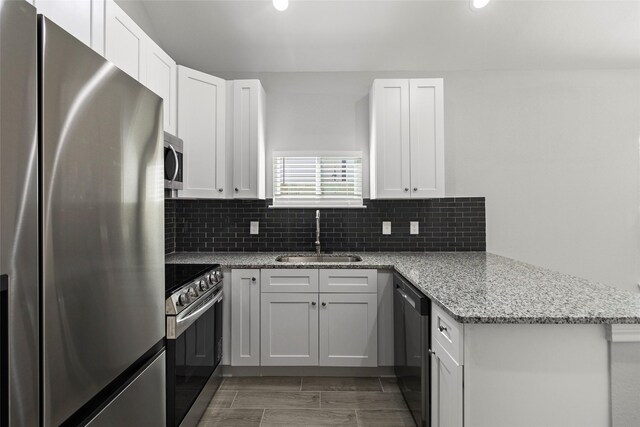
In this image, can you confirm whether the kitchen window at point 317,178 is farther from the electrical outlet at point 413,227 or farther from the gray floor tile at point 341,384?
the gray floor tile at point 341,384

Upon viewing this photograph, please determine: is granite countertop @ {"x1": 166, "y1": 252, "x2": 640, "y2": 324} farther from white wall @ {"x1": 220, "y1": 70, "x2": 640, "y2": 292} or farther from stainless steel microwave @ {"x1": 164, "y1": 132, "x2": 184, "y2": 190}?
white wall @ {"x1": 220, "y1": 70, "x2": 640, "y2": 292}

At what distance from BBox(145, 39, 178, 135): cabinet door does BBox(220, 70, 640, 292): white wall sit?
0.88 meters

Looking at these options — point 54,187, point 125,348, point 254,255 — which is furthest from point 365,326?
point 54,187

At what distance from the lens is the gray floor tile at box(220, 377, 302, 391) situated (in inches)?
101

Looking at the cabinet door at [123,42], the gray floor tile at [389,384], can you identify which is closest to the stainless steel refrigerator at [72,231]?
the cabinet door at [123,42]

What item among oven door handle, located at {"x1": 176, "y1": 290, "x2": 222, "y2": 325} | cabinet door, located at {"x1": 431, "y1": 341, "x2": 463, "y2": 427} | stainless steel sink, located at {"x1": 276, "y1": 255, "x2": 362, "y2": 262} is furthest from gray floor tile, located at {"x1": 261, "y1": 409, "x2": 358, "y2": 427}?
stainless steel sink, located at {"x1": 276, "y1": 255, "x2": 362, "y2": 262}

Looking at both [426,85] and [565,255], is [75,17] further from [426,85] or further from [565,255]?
[565,255]

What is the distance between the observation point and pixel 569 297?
1540 mm

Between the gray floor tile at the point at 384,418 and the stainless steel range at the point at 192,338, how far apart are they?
39.1 inches

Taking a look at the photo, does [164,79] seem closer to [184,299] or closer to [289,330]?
[184,299]

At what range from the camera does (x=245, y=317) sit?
8.74 ft

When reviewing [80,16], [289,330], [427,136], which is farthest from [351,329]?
[80,16]

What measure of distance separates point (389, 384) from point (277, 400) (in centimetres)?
83

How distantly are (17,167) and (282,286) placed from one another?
2.03 meters
